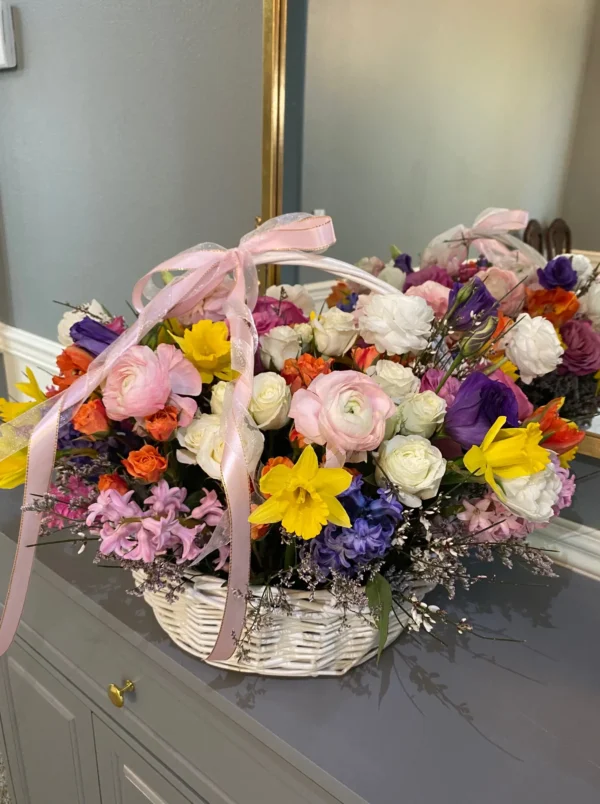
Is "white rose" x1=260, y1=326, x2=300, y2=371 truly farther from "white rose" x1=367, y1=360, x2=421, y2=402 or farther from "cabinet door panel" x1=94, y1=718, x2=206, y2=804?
"cabinet door panel" x1=94, y1=718, x2=206, y2=804

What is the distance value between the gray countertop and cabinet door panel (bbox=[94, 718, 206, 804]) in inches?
7.6

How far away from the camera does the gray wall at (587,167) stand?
2.38 ft

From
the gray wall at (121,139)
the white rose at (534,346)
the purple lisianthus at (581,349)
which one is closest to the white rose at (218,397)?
the white rose at (534,346)

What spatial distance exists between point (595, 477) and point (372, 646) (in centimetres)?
42

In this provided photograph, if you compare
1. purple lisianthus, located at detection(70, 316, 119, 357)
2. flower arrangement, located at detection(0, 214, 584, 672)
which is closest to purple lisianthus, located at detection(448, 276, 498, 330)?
flower arrangement, located at detection(0, 214, 584, 672)

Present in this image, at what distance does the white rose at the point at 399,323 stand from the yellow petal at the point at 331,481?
0.54ft

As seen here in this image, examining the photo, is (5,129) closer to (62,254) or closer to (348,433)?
(62,254)

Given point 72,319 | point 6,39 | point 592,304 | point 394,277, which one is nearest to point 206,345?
point 72,319

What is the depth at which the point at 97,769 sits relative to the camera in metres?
0.90

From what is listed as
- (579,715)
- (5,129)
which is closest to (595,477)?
(579,715)

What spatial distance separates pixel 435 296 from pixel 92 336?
0.41 metres

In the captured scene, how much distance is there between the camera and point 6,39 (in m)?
1.31

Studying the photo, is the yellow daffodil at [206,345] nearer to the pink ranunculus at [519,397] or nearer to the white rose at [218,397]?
the white rose at [218,397]

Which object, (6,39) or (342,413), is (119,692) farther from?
(6,39)
